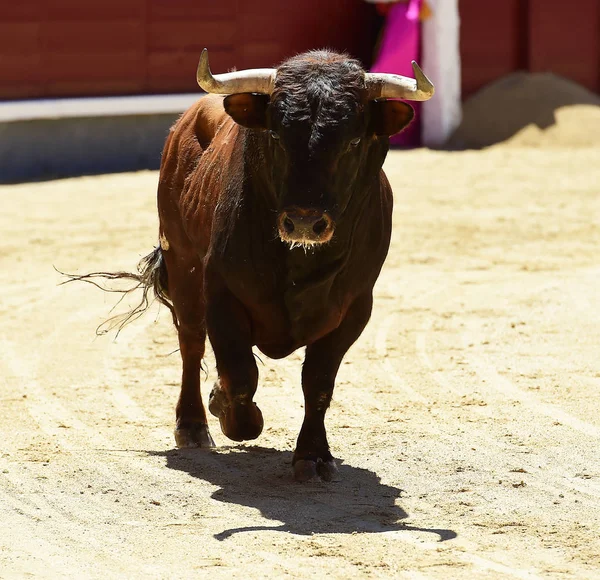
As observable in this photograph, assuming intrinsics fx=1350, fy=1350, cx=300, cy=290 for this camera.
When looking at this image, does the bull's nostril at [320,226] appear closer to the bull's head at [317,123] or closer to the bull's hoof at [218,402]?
the bull's head at [317,123]

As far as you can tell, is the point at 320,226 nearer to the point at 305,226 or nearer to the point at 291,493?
the point at 305,226

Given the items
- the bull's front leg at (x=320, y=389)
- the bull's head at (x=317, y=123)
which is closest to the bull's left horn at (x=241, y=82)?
the bull's head at (x=317, y=123)

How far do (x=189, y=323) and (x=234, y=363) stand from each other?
0.90 meters

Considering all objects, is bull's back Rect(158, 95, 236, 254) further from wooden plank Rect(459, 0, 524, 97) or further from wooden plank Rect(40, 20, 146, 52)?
wooden plank Rect(459, 0, 524, 97)

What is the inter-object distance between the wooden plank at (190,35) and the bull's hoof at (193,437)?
8252 mm

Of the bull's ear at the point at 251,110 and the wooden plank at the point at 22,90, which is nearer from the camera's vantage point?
the bull's ear at the point at 251,110

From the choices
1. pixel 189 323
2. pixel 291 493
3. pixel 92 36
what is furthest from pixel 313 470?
pixel 92 36

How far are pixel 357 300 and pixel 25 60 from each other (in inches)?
323

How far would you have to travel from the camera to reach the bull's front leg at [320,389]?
13.7 ft

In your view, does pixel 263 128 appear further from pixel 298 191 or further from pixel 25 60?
pixel 25 60

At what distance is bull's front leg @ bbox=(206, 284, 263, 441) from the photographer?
13.4ft

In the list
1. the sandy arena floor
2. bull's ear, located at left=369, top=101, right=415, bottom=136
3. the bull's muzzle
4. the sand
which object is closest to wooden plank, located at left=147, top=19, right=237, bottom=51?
the sand

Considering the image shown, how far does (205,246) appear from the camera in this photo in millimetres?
4535

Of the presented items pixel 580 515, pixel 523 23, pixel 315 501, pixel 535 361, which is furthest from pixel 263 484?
pixel 523 23
